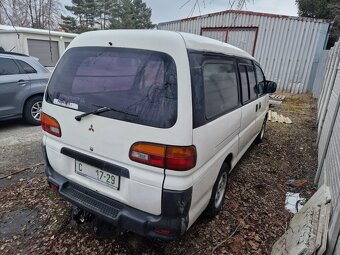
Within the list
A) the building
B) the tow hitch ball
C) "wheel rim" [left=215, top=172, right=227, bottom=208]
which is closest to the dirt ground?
the tow hitch ball

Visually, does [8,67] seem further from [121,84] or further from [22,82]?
[121,84]

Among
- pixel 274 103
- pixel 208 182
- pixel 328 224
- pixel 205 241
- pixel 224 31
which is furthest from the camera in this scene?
pixel 224 31

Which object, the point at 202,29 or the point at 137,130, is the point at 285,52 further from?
the point at 137,130

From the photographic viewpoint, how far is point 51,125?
232 centimetres

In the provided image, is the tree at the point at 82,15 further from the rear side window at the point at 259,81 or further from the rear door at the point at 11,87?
the rear side window at the point at 259,81

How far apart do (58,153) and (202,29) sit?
14.0m

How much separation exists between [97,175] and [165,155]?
70 cm

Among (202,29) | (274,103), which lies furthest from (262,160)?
(202,29)

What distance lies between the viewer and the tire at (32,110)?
5678 millimetres

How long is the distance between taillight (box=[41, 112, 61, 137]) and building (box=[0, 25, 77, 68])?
13.2 metres

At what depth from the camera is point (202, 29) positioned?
14531 millimetres

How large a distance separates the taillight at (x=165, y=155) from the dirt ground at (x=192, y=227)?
1053 millimetres

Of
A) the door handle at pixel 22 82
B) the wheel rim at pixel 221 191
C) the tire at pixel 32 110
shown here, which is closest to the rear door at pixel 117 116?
the wheel rim at pixel 221 191

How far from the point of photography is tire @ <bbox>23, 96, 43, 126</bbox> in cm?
568
